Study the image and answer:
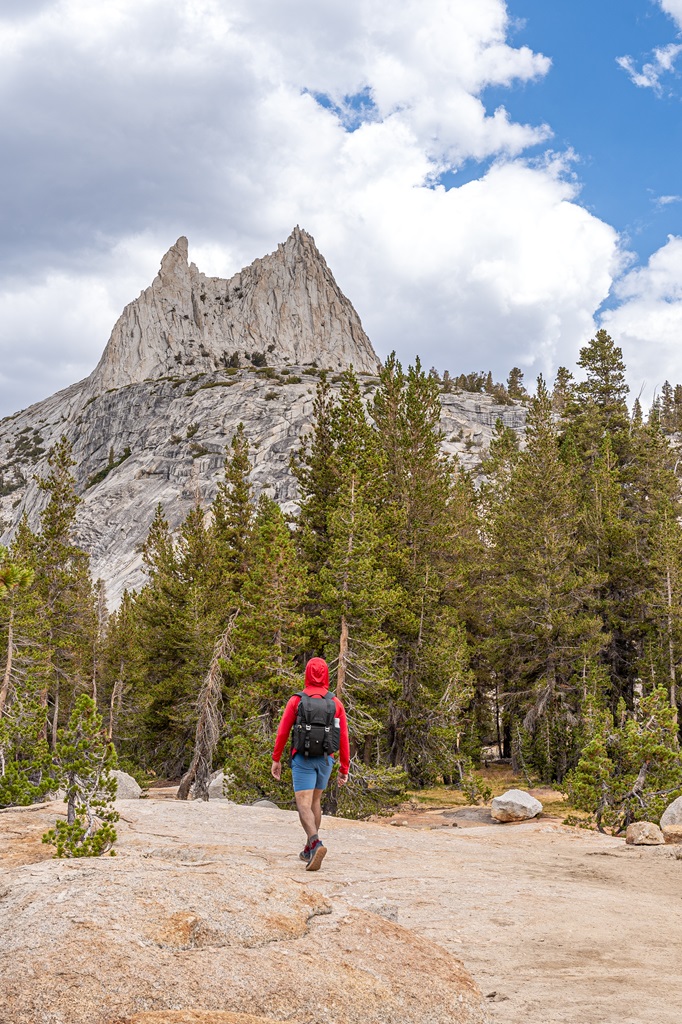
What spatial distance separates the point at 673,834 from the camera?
1284 cm

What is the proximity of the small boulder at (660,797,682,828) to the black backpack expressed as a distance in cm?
1017

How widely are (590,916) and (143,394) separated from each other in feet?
384

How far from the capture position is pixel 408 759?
969 inches

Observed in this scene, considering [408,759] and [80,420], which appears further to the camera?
[80,420]

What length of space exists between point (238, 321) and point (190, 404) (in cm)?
3923

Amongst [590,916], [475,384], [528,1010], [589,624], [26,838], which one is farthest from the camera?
[475,384]

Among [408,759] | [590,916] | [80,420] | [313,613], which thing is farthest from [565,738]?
[80,420]

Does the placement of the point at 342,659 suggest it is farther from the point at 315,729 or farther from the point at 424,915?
the point at 424,915

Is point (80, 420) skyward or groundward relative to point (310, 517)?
skyward

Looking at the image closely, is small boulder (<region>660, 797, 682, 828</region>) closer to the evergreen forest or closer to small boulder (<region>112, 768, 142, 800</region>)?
the evergreen forest

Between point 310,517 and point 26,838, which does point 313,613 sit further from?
point 26,838

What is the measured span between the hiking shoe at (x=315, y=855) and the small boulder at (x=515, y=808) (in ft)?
43.1

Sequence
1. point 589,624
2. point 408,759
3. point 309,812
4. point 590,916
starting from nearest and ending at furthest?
point 590,916 → point 309,812 → point 408,759 → point 589,624

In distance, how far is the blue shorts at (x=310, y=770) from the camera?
24.1 ft
